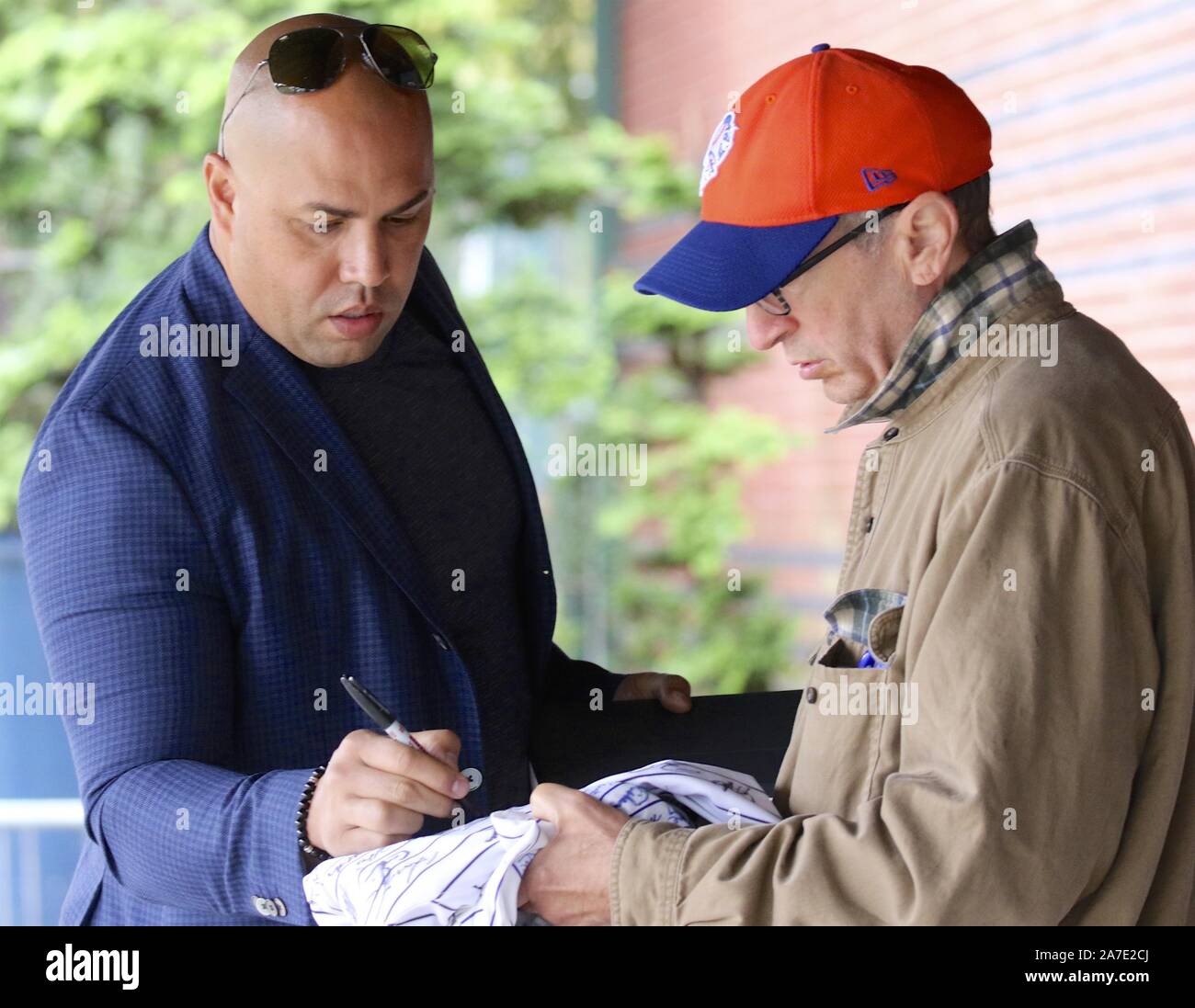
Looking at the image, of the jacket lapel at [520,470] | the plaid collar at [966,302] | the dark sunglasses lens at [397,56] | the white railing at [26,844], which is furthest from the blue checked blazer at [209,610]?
the white railing at [26,844]

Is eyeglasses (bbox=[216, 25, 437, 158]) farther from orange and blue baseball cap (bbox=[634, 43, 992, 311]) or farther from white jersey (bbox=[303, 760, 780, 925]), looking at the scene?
white jersey (bbox=[303, 760, 780, 925])

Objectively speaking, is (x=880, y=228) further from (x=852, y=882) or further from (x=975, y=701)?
(x=852, y=882)

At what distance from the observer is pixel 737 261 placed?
1.58 m

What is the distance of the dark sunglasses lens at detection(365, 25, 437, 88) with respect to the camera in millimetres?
1816

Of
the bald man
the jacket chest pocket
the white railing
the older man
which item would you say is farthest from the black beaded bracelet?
the white railing

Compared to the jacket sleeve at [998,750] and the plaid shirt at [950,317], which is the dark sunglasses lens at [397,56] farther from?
the jacket sleeve at [998,750]

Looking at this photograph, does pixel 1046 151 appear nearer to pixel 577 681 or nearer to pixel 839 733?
pixel 577 681

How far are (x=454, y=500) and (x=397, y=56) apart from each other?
0.65 m

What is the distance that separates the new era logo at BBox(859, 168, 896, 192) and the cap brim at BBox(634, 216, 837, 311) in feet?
0.16

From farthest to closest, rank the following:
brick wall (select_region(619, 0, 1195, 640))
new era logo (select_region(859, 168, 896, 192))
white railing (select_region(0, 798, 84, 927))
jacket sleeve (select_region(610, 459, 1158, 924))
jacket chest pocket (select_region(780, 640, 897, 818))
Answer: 1. white railing (select_region(0, 798, 84, 927))
2. brick wall (select_region(619, 0, 1195, 640))
3. new era logo (select_region(859, 168, 896, 192))
4. jacket chest pocket (select_region(780, 640, 897, 818))
5. jacket sleeve (select_region(610, 459, 1158, 924))

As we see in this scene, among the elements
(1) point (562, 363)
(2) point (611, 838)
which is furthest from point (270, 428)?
(1) point (562, 363)

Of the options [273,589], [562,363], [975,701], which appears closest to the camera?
[975,701]

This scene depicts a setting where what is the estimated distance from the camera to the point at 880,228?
1539 mm
